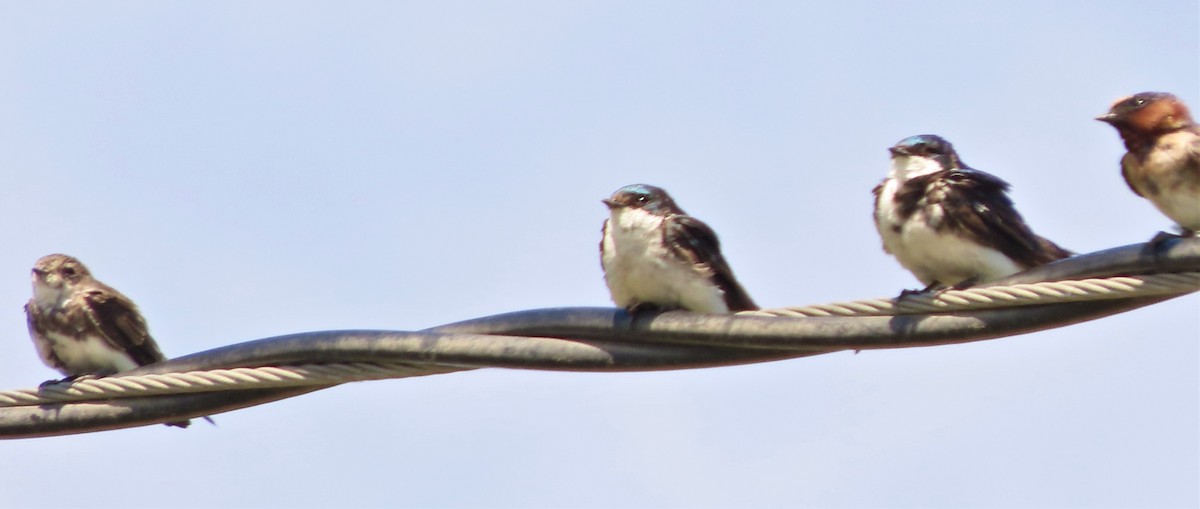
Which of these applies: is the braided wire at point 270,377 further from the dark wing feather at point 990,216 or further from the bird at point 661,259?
the dark wing feather at point 990,216

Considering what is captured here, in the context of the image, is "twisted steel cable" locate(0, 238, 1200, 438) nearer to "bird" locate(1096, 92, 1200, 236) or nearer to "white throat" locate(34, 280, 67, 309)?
"bird" locate(1096, 92, 1200, 236)

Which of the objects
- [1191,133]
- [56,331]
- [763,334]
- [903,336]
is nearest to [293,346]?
[763,334]

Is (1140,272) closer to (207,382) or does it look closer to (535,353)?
(535,353)

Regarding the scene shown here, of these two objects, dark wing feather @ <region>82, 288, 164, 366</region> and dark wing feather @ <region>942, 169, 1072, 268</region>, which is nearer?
dark wing feather @ <region>942, 169, 1072, 268</region>

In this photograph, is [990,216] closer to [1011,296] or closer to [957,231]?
[957,231]

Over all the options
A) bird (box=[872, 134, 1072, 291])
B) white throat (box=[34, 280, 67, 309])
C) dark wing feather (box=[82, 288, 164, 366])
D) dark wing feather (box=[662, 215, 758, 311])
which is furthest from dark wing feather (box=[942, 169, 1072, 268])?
white throat (box=[34, 280, 67, 309])

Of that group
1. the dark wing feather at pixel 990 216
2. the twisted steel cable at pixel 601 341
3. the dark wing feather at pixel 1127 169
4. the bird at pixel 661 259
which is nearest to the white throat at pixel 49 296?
the bird at pixel 661 259

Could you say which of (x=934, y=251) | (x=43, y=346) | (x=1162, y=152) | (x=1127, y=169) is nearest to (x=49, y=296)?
(x=43, y=346)
